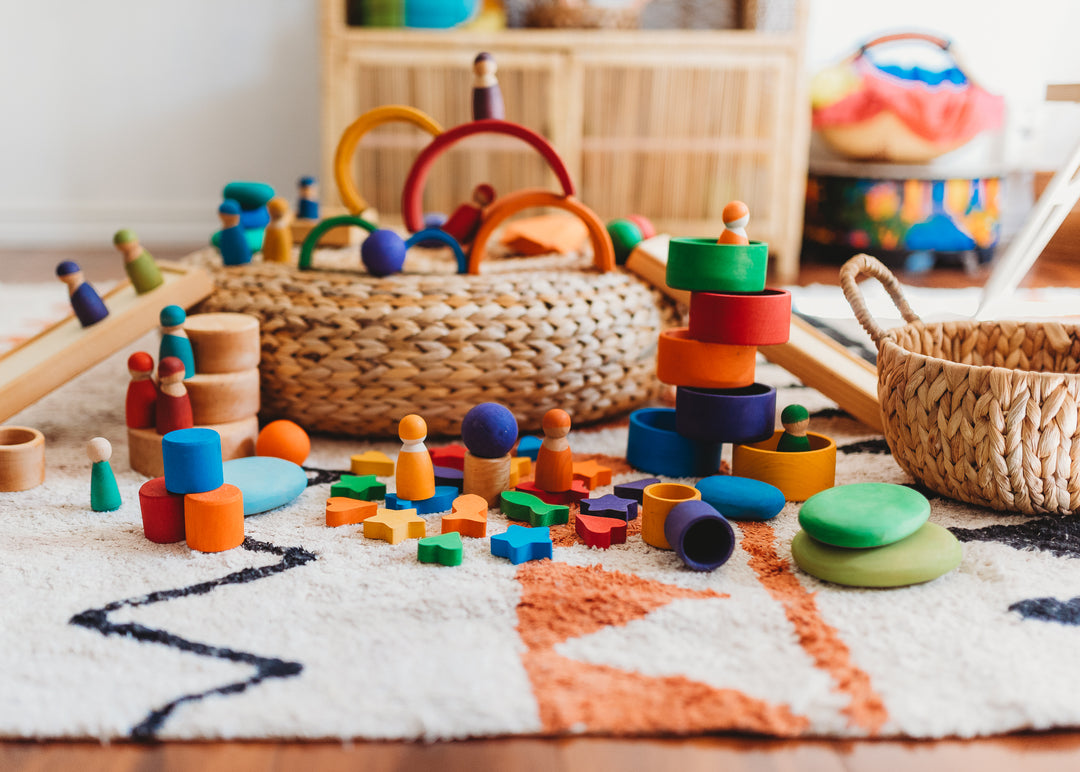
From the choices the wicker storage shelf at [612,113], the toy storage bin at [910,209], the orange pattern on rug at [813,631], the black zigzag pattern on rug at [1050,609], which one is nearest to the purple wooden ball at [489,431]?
the orange pattern on rug at [813,631]

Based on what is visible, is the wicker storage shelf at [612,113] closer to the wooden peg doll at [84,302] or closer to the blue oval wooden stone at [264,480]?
the wooden peg doll at [84,302]

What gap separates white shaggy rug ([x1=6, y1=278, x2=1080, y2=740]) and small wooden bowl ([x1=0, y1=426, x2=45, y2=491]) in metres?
0.06

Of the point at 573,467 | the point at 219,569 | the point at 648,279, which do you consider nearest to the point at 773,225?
the point at 648,279

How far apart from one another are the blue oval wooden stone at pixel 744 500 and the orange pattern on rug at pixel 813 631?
0.02m

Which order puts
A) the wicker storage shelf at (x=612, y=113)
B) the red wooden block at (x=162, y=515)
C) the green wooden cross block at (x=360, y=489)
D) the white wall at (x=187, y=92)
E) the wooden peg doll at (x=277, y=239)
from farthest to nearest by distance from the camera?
the white wall at (x=187, y=92), the wicker storage shelf at (x=612, y=113), the wooden peg doll at (x=277, y=239), the green wooden cross block at (x=360, y=489), the red wooden block at (x=162, y=515)

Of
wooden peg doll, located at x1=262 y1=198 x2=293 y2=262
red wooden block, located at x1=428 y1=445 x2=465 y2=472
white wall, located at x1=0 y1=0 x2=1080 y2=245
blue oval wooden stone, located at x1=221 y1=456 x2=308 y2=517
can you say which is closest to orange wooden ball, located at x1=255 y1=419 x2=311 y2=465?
blue oval wooden stone, located at x1=221 y1=456 x2=308 y2=517

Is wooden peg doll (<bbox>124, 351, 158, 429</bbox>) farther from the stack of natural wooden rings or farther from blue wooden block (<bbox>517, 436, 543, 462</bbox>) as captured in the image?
the stack of natural wooden rings

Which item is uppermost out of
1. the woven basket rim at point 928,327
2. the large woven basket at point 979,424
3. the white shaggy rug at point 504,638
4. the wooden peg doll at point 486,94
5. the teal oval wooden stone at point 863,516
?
the wooden peg doll at point 486,94

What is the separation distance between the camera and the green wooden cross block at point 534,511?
886 millimetres

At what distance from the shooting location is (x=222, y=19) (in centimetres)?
269

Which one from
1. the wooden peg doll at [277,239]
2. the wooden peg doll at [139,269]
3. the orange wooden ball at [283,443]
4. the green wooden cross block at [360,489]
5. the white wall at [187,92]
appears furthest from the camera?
the white wall at [187,92]

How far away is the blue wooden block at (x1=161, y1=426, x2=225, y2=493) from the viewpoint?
0.81 m

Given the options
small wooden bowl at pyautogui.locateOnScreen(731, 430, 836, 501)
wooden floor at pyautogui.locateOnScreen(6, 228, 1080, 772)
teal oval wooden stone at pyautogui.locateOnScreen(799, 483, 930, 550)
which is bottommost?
wooden floor at pyautogui.locateOnScreen(6, 228, 1080, 772)

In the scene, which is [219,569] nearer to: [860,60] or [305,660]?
[305,660]
